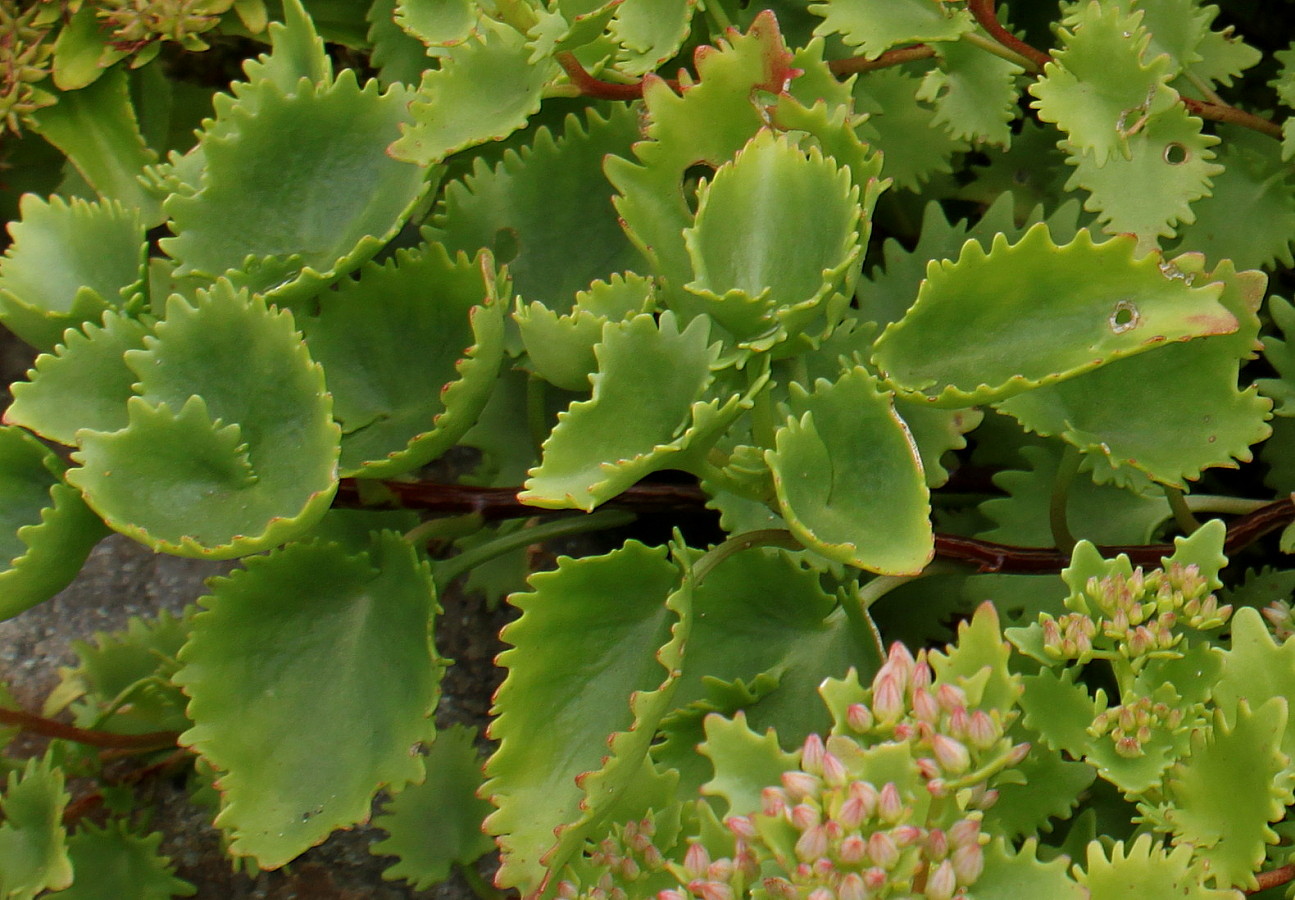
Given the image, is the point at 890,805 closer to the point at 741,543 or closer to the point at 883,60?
the point at 741,543

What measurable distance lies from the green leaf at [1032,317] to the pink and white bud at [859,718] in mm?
244

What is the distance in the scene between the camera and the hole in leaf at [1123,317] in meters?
0.86

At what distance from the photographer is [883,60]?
1.23 meters

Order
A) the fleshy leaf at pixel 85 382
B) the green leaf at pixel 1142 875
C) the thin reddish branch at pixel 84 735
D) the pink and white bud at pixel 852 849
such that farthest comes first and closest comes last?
the thin reddish branch at pixel 84 735 → the fleshy leaf at pixel 85 382 → the green leaf at pixel 1142 875 → the pink and white bud at pixel 852 849

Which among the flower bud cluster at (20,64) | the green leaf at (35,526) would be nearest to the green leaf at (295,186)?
the green leaf at (35,526)

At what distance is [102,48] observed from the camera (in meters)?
1.43

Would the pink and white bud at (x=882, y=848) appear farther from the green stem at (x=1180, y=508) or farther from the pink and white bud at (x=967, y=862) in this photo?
the green stem at (x=1180, y=508)

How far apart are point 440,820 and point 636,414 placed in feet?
1.95

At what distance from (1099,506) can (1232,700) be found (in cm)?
→ 39

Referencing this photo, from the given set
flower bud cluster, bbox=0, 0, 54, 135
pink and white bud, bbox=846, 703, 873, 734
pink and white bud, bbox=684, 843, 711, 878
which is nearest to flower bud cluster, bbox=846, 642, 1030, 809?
pink and white bud, bbox=846, 703, 873, 734

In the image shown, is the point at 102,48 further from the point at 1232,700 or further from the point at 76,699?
the point at 1232,700

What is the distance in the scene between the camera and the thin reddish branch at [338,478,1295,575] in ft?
3.56

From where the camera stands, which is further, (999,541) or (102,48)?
(102,48)

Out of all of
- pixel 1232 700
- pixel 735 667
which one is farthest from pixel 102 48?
pixel 1232 700
